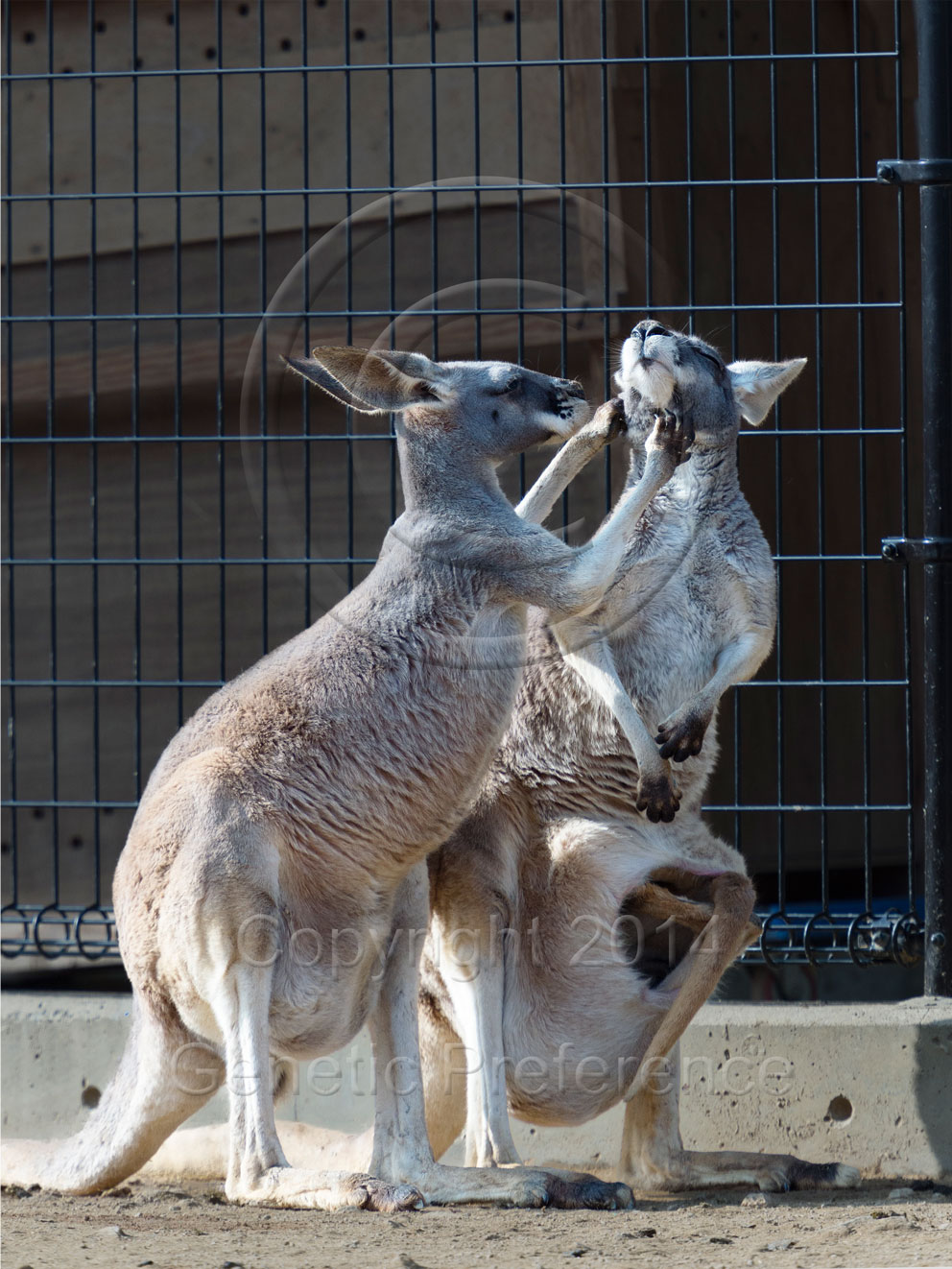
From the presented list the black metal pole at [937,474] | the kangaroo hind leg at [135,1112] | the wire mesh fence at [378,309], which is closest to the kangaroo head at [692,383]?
the wire mesh fence at [378,309]

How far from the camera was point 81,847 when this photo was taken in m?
7.15

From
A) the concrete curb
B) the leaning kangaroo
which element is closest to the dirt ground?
the leaning kangaroo

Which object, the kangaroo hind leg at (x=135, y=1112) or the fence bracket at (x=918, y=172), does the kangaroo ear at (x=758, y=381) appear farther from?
the kangaroo hind leg at (x=135, y=1112)

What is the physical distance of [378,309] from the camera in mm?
5660

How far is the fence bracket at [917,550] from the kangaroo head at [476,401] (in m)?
1.29

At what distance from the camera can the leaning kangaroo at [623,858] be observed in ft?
14.9

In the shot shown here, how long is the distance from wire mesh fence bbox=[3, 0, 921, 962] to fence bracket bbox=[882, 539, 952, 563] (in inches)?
4.5

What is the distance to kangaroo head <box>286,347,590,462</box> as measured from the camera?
434cm

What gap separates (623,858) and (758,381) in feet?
4.97

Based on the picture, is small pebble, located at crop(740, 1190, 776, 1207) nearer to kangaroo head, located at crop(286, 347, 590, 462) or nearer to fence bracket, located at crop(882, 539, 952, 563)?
fence bracket, located at crop(882, 539, 952, 563)

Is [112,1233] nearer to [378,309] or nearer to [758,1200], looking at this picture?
[758,1200]

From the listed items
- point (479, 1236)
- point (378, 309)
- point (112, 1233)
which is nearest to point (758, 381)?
point (378, 309)

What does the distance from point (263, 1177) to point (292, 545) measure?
2.24 metres

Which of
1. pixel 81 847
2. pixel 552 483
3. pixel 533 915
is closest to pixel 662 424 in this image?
pixel 552 483
